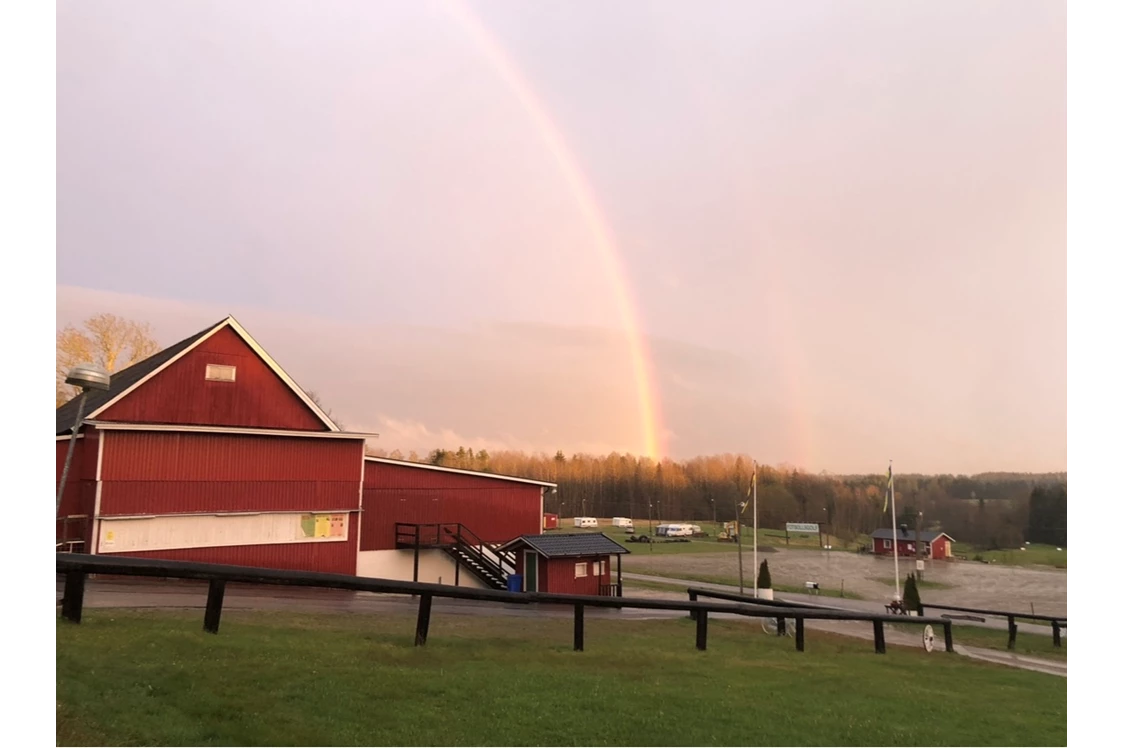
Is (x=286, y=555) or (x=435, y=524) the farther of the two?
(x=435, y=524)

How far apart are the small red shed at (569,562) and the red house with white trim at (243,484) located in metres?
2.38

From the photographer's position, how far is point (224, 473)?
17.8 metres

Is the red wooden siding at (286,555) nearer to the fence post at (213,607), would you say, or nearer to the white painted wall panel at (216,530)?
the white painted wall panel at (216,530)

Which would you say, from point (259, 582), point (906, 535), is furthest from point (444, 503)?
point (906, 535)

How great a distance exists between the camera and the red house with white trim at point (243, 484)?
1633 cm

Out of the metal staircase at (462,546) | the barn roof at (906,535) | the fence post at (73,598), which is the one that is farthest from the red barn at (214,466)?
the barn roof at (906,535)

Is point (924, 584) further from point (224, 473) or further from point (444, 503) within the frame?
point (224, 473)

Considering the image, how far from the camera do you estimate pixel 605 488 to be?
28.3m

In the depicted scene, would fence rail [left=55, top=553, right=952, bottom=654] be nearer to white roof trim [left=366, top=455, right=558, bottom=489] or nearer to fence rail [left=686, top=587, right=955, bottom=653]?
fence rail [left=686, top=587, right=955, bottom=653]

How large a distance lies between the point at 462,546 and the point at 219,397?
30.4ft

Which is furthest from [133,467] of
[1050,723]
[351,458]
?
[1050,723]
